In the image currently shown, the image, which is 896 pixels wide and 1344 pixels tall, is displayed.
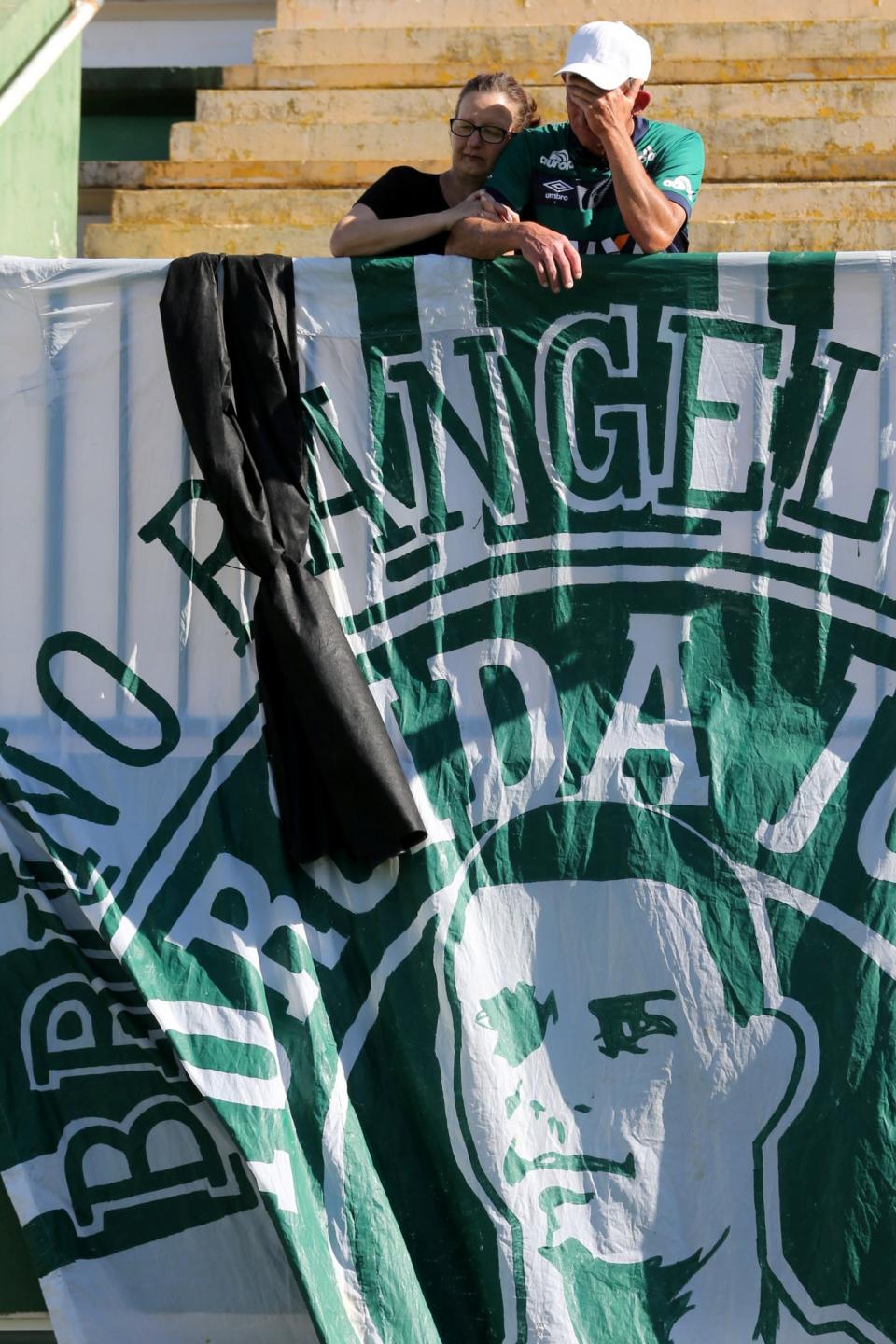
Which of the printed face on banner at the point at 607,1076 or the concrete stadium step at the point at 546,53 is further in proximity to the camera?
the concrete stadium step at the point at 546,53

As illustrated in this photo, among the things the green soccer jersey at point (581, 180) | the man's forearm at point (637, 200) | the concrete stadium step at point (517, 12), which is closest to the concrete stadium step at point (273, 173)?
the concrete stadium step at point (517, 12)

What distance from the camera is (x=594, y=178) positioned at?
3924 mm

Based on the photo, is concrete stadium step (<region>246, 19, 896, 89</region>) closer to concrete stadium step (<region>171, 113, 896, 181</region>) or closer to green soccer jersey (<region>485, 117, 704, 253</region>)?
concrete stadium step (<region>171, 113, 896, 181</region>)

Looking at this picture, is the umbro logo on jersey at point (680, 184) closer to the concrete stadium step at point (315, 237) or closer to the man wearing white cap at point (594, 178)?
the man wearing white cap at point (594, 178)

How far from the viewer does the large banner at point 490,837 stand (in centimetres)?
353

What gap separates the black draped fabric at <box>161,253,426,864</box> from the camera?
3592 mm

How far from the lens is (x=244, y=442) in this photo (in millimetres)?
3723

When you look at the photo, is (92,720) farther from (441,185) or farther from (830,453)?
(830,453)

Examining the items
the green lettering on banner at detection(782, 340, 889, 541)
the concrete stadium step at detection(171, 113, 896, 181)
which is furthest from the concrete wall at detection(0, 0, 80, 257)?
the green lettering on banner at detection(782, 340, 889, 541)

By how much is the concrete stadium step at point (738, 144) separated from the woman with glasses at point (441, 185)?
1700 millimetres

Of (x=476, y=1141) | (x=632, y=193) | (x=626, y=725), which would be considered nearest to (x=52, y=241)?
(x=632, y=193)

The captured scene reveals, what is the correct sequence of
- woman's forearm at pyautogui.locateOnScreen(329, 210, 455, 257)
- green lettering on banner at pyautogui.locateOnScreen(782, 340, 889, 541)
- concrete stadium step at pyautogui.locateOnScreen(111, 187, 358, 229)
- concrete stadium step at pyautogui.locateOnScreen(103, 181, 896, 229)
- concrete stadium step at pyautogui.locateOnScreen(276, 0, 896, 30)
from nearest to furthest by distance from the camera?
green lettering on banner at pyautogui.locateOnScreen(782, 340, 889, 541) → woman's forearm at pyautogui.locateOnScreen(329, 210, 455, 257) → concrete stadium step at pyautogui.locateOnScreen(103, 181, 896, 229) → concrete stadium step at pyautogui.locateOnScreen(111, 187, 358, 229) → concrete stadium step at pyautogui.locateOnScreen(276, 0, 896, 30)

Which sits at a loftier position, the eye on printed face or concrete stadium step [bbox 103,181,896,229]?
concrete stadium step [bbox 103,181,896,229]

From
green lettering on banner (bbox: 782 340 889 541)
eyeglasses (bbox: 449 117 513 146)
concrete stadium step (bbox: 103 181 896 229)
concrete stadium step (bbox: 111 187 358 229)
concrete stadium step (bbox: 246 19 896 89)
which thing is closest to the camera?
green lettering on banner (bbox: 782 340 889 541)
